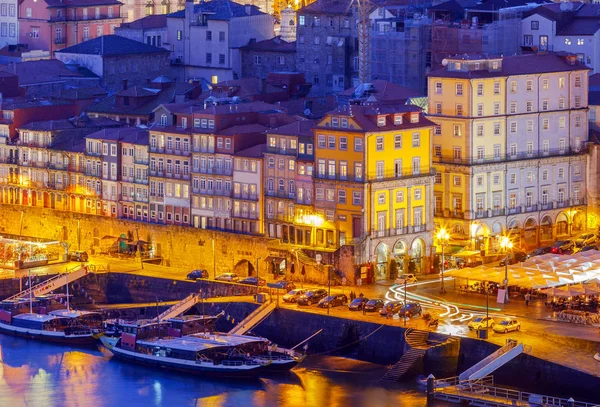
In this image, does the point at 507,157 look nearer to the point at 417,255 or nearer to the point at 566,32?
the point at 417,255

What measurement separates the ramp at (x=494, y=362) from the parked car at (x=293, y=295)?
14816mm

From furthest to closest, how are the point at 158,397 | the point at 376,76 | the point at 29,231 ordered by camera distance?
1. the point at 376,76
2. the point at 29,231
3. the point at 158,397

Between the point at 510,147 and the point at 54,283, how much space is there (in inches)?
1064

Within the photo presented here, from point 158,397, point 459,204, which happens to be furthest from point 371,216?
point 158,397

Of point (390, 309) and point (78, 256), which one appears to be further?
point (78, 256)

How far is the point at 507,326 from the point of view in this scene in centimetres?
11656

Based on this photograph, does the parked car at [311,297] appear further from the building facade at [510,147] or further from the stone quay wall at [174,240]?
the building facade at [510,147]

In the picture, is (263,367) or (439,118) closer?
(263,367)

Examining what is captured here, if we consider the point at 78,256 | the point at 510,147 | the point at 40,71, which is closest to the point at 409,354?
the point at 510,147

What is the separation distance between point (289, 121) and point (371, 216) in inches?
523

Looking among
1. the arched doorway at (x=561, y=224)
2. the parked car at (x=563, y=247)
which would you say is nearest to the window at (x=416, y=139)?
the parked car at (x=563, y=247)

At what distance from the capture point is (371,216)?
130m

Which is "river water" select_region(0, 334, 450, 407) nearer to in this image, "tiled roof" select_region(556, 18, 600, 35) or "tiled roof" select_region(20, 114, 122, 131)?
"tiled roof" select_region(20, 114, 122, 131)

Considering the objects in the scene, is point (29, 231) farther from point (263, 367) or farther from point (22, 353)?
point (263, 367)
